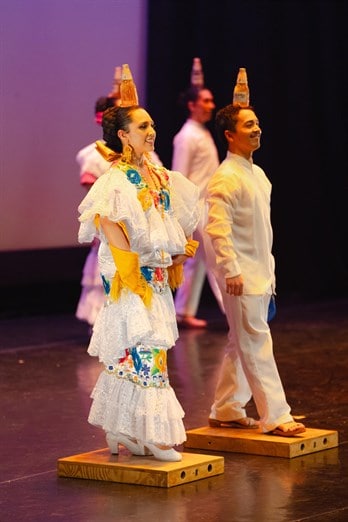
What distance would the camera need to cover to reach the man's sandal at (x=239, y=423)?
575cm

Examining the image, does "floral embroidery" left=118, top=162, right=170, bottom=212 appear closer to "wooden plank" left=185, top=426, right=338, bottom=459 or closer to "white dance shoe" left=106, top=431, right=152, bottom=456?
"white dance shoe" left=106, top=431, right=152, bottom=456

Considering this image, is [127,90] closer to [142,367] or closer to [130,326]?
[130,326]

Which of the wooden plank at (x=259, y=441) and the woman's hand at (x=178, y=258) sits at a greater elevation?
the woman's hand at (x=178, y=258)

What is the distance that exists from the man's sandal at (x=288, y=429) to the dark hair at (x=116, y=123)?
1.23 metres

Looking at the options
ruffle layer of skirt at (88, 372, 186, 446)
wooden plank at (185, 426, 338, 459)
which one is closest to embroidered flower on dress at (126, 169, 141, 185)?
ruffle layer of skirt at (88, 372, 186, 446)

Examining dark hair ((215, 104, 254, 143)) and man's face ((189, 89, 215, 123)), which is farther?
man's face ((189, 89, 215, 123))

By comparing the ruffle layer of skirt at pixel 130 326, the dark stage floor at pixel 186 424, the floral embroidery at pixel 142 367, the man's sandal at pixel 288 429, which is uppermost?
the ruffle layer of skirt at pixel 130 326

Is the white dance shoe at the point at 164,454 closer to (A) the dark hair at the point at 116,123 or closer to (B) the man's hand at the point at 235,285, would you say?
(B) the man's hand at the point at 235,285

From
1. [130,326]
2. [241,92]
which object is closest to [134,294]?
[130,326]

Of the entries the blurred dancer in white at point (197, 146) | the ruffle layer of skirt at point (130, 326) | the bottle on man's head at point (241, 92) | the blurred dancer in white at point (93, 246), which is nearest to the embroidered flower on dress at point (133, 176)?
the ruffle layer of skirt at point (130, 326)

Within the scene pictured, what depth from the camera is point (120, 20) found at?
9594mm

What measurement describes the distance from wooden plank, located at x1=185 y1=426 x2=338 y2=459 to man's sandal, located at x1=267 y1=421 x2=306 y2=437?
0.07 feet

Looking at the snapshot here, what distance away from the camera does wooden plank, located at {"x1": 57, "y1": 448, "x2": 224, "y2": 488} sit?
4.98 m

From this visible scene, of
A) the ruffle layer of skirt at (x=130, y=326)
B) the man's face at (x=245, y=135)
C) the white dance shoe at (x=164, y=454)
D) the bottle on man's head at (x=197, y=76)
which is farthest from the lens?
the bottle on man's head at (x=197, y=76)
